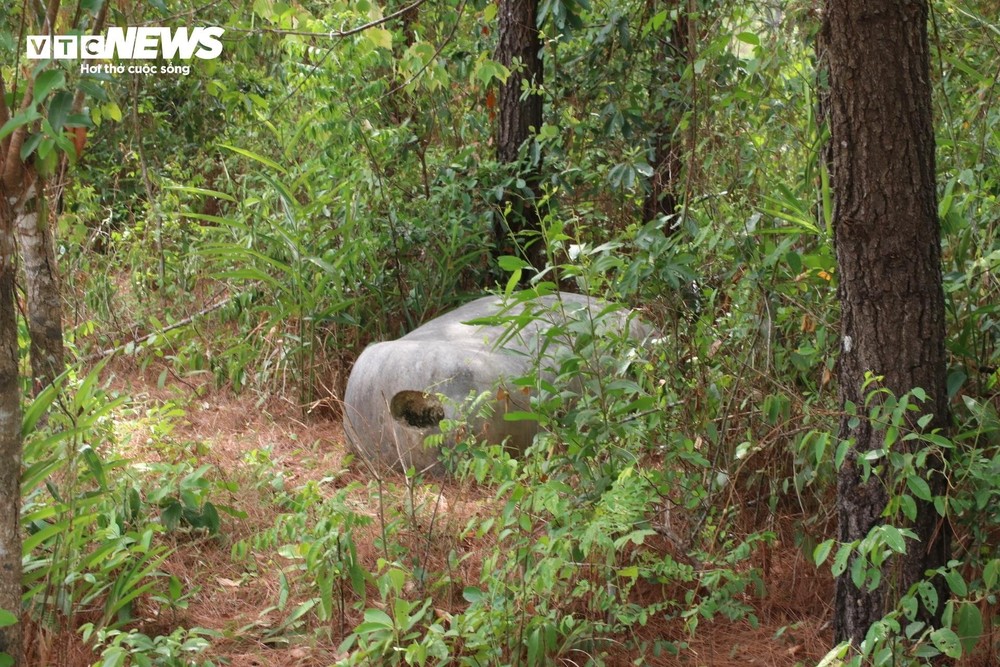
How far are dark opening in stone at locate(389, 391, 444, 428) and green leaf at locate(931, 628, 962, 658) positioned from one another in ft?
8.43

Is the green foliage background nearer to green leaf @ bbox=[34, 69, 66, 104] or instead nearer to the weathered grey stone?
green leaf @ bbox=[34, 69, 66, 104]

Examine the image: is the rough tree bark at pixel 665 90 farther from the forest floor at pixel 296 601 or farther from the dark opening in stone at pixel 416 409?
the forest floor at pixel 296 601

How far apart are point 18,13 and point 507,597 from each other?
3.51m

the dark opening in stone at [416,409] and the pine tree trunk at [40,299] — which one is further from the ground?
the pine tree trunk at [40,299]

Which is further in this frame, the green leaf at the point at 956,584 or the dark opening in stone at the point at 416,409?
the dark opening in stone at the point at 416,409

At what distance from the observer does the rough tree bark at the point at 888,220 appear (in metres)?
2.57

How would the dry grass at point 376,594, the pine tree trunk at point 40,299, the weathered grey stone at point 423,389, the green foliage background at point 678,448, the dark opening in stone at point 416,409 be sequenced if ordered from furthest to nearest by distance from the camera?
the dark opening in stone at point 416,409 → the weathered grey stone at point 423,389 → the pine tree trunk at point 40,299 → the dry grass at point 376,594 → the green foliage background at point 678,448

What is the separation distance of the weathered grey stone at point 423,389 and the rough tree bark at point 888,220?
1.83 metres

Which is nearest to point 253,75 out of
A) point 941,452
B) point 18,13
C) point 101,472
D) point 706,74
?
point 18,13

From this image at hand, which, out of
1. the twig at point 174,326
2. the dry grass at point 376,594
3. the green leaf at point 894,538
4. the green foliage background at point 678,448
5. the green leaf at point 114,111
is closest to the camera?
the green leaf at point 894,538

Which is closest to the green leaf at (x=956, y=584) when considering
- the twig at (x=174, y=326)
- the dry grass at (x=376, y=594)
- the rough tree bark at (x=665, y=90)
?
the dry grass at (x=376, y=594)

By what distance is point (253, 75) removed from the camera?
23.6 feet

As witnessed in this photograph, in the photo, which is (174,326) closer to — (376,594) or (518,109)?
(518,109)

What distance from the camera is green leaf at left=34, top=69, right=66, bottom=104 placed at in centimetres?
251
